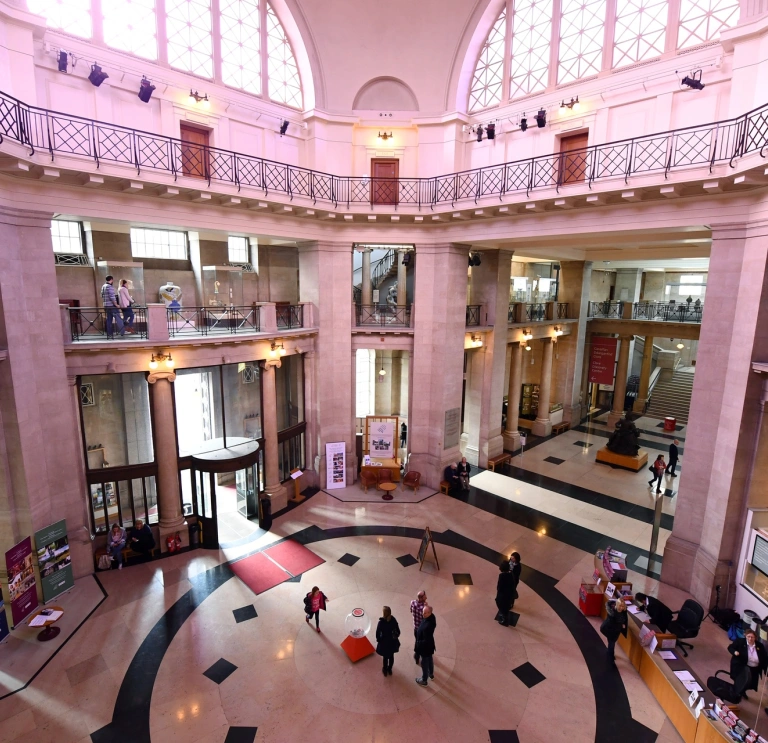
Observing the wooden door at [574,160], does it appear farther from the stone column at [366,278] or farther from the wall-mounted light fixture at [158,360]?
the wall-mounted light fixture at [158,360]

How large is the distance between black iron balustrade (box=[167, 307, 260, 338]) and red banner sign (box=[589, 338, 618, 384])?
13985mm

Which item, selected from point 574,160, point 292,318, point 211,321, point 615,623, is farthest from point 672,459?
point 211,321

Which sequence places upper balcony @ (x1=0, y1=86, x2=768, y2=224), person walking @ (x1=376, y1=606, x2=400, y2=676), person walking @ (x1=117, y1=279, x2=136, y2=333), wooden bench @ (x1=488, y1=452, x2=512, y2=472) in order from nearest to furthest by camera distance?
1. person walking @ (x1=376, y1=606, x2=400, y2=676)
2. upper balcony @ (x1=0, y1=86, x2=768, y2=224)
3. person walking @ (x1=117, y1=279, x2=136, y2=333)
4. wooden bench @ (x1=488, y1=452, x2=512, y2=472)

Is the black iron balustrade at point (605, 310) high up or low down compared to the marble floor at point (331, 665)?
up

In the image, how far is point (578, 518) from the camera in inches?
533

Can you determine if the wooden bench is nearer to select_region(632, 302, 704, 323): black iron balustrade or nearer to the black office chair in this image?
the black office chair

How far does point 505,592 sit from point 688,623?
324cm

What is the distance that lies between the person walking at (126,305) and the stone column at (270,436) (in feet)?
11.2

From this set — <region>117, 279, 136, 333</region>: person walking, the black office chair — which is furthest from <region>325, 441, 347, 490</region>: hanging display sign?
the black office chair

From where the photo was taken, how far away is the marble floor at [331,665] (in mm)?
7012

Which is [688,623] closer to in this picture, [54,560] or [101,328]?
[54,560]

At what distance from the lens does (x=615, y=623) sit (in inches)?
318

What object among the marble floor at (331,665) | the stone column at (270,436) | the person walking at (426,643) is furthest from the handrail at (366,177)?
the person walking at (426,643)

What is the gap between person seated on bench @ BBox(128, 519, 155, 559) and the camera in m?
11.1
